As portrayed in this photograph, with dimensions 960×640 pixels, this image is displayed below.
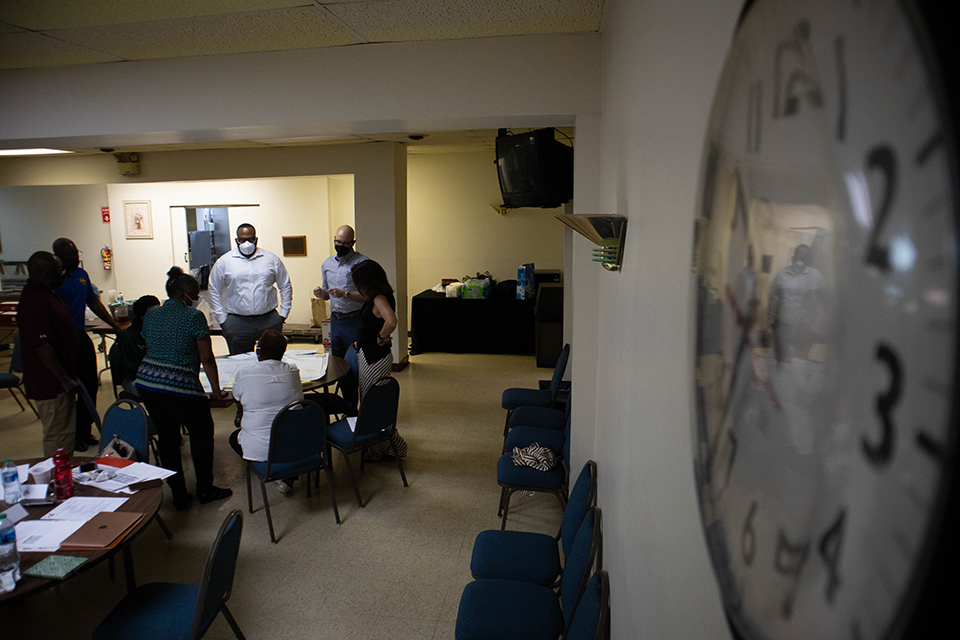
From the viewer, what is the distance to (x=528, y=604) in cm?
251

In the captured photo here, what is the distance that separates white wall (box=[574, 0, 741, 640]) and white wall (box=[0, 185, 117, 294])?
34.1ft

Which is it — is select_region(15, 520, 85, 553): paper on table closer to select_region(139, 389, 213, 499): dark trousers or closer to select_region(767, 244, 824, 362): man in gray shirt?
select_region(139, 389, 213, 499): dark trousers

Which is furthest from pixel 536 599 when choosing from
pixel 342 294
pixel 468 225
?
pixel 468 225

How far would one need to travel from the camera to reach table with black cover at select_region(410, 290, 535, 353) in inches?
360

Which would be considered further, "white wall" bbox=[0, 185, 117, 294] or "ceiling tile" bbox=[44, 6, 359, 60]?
"white wall" bbox=[0, 185, 117, 294]

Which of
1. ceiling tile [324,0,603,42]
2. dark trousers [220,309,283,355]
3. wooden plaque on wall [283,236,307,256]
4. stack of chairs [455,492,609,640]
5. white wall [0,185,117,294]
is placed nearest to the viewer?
stack of chairs [455,492,609,640]

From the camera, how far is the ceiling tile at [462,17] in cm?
311

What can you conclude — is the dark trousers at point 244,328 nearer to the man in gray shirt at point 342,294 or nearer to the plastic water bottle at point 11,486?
the man in gray shirt at point 342,294

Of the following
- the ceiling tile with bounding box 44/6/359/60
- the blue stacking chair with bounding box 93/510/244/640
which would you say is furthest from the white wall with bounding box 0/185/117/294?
the blue stacking chair with bounding box 93/510/244/640

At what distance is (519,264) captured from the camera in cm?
1026

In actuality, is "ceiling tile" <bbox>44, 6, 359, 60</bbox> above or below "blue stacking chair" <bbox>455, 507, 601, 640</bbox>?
above

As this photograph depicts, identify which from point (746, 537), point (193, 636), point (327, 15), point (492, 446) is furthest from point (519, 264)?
point (746, 537)

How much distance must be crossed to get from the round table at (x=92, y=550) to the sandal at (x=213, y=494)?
1125mm

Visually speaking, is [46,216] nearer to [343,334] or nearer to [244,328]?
[244,328]
